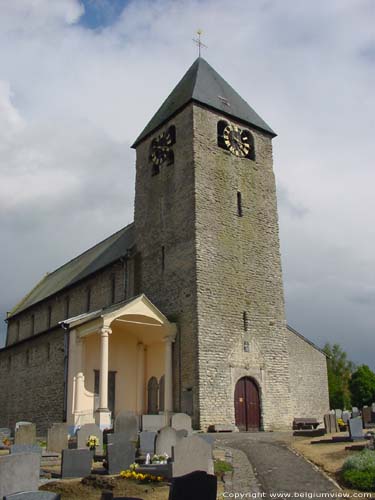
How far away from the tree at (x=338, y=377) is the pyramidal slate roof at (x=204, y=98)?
86.9ft

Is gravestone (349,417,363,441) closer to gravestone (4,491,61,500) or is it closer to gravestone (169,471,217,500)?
gravestone (169,471,217,500)

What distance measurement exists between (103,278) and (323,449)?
686 inches

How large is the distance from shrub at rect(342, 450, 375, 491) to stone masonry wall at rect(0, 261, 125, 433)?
1655 centimetres

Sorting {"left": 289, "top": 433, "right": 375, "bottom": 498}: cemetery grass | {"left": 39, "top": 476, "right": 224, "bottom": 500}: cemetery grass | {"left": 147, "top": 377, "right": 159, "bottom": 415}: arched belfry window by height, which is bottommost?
{"left": 39, "top": 476, "right": 224, "bottom": 500}: cemetery grass

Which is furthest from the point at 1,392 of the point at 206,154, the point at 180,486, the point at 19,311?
the point at 180,486

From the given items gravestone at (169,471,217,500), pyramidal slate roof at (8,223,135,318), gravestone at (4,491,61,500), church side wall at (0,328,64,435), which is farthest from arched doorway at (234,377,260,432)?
gravestone at (4,491,61,500)

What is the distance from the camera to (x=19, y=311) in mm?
40875

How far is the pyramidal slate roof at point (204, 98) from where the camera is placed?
26938 millimetres

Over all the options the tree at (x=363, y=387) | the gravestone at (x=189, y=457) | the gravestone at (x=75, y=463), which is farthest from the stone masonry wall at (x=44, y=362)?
the tree at (x=363, y=387)

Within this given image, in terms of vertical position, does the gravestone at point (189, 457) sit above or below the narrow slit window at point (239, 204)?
below

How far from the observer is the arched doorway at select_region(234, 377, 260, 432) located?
22.7 m

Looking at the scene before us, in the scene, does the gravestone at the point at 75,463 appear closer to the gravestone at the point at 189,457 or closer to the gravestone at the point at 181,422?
the gravestone at the point at 189,457

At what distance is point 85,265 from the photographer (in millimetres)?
34562

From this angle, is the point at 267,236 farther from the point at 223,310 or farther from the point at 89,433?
the point at 89,433
